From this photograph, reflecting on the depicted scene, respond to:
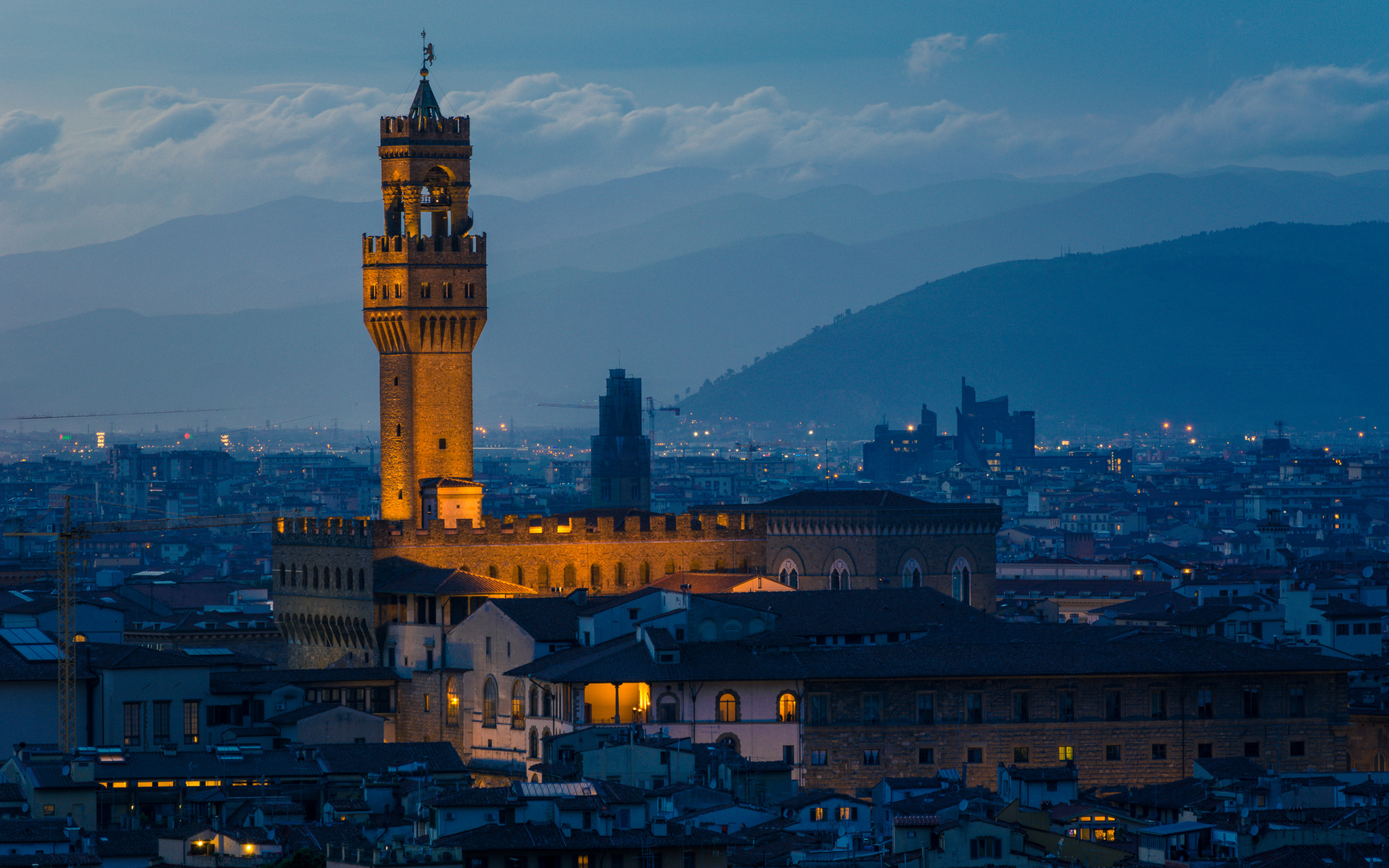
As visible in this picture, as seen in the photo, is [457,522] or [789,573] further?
[789,573]

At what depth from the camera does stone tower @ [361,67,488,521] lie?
95.8m

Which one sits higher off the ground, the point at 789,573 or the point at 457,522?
the point at 457,522

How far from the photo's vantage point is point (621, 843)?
2039 inches

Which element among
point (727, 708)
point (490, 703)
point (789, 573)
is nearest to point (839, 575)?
point (789, 573)

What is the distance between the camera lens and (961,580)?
95.2 m

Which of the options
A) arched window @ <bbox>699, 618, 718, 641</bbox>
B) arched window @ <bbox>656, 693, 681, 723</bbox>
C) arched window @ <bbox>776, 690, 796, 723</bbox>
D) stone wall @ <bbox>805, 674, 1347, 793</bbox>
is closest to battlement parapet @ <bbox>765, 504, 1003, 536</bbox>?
arched window @ <bbox>699, 618, 718, 641</bbox>

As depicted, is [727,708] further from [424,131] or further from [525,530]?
[424,131]

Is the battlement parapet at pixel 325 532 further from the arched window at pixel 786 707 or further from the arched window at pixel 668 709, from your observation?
the arched window at pixel 786 707

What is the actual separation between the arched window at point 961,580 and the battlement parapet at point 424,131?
65.4ft

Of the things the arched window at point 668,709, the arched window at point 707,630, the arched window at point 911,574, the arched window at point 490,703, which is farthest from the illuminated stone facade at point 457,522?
the arched window at point 668,709

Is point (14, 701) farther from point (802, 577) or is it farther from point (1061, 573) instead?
point (1061, 573)

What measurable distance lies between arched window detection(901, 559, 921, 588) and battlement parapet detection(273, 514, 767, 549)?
189 inches

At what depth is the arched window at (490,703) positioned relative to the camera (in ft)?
259

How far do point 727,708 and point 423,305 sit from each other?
2744cm
